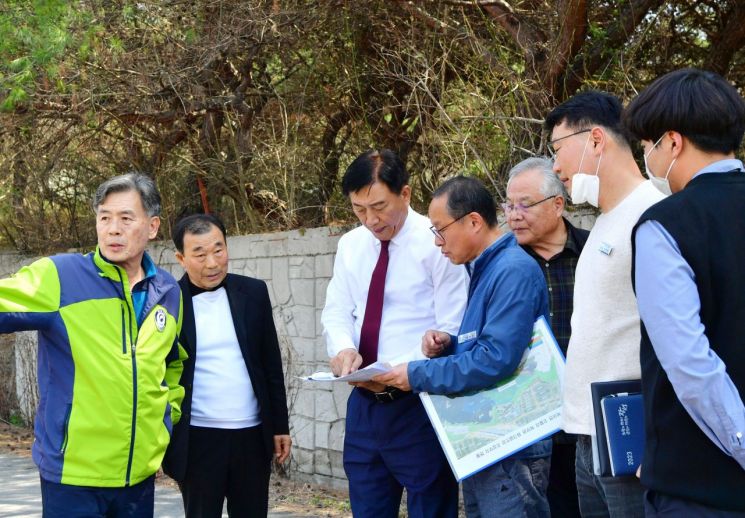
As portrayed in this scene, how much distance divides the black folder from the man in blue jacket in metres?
0.69

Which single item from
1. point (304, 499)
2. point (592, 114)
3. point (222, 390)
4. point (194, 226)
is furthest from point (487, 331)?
point (304, 499)

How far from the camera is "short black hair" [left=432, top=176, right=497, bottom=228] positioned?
3.88m

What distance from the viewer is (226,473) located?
4.50 metres

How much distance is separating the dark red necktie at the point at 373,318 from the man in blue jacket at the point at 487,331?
412 millimetres

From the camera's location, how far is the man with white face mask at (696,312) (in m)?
2.41

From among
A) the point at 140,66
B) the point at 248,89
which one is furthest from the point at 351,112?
the point at 140,66

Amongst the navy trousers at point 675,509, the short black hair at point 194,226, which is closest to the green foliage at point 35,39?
the short black hair at point 194,226

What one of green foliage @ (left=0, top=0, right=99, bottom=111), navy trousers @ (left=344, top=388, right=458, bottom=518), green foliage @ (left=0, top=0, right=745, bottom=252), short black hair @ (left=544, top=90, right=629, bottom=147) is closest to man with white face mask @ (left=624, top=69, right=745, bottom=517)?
short black hair @ (left=544, top=90, right=629, bottom=147)

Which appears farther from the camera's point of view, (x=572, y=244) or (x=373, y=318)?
(x=572, y=244)

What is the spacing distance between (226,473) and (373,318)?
3.35 feet

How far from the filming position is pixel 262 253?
848 centimetres

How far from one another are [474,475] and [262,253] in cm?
502

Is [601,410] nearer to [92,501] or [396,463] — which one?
[396,463]

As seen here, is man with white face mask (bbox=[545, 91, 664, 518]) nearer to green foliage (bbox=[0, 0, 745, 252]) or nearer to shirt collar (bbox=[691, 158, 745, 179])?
shirt collar (bbox=[691, 158, 745, 179])
